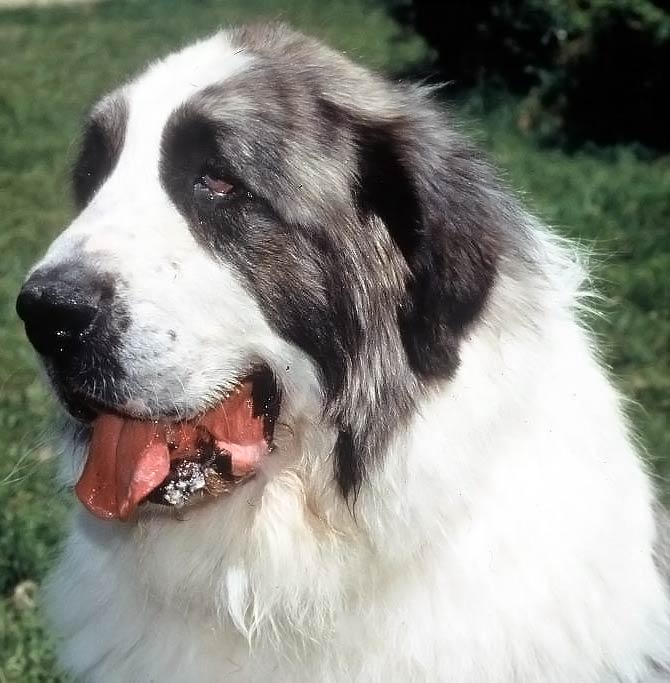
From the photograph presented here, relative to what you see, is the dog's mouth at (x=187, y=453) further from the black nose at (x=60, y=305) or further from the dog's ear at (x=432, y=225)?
the dog's ear at (x=432, y=225)

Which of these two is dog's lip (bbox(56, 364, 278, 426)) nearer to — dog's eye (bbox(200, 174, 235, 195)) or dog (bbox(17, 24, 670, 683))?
dog (bbox(17, 24, 670, 683))

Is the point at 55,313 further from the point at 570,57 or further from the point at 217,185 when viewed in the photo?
the point at 570,57

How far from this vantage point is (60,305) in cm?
206

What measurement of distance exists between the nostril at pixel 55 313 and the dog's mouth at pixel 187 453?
0.71 feet

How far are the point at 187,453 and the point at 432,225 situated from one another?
26.9 inches

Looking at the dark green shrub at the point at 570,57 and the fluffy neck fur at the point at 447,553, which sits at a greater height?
the fluffy neck fur at the point at 447,553

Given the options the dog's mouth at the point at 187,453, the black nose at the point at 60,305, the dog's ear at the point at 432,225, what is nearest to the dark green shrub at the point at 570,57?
the dog's ear at the point at 432,225

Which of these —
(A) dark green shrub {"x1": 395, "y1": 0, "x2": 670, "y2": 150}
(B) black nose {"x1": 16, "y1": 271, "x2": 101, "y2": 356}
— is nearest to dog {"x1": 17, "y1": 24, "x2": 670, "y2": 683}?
(B) black nose {"x1": 16, "y1": 271, "x2": 101, "y2": 356}

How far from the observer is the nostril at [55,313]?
2053 mm

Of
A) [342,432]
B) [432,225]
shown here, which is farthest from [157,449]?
[432,225]

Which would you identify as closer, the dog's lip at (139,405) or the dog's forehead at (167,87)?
the dog's lip at (139,405)

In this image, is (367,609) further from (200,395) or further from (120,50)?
(120,50)

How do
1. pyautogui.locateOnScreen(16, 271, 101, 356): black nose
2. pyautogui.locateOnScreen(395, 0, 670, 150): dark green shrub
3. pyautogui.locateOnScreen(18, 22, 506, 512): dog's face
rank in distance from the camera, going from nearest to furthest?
pyautogui.locateOnScreen(16, 271, 101, 356): black nose < pyautogui.locateOnScreen(18, 22, 506, 512): dog's face < pyautogui.locateOnScreen(395, 0, 670, 150): dark green shrub

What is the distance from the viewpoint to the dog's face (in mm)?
2164
